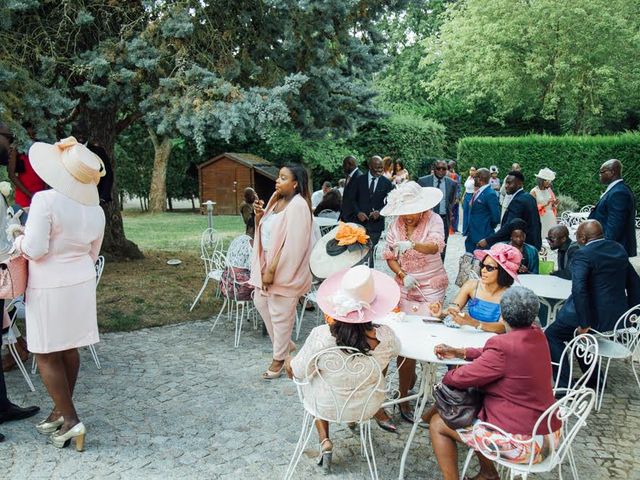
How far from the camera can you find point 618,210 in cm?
627

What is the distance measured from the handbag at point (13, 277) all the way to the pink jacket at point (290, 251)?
2.04 m

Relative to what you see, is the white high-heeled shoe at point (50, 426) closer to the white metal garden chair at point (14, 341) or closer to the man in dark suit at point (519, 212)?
the white metal garden chair at point (14, 341)

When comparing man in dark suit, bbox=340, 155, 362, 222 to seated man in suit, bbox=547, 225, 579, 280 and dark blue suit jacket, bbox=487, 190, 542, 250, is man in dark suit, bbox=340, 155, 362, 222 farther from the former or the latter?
seated man in suit, bbox=547, 225, 579, 280

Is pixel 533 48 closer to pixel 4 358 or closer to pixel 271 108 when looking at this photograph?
pixel 271 108

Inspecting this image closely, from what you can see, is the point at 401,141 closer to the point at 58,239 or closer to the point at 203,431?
the point at 203,431

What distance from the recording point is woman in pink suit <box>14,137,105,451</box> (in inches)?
145

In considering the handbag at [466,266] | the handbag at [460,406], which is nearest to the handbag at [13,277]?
the handbag at [460,406]

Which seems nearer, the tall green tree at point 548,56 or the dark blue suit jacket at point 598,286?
the dark blue suit jacket at point 598,286

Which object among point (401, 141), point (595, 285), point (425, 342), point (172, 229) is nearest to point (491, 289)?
point (425, 342)

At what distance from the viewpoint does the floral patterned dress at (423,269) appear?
475 centimetres

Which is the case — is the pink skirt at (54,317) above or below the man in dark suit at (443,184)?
below

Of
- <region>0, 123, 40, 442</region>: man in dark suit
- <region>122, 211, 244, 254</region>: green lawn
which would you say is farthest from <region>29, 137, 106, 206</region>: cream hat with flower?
<region>122, 211, 244, 254</region>: green lawn

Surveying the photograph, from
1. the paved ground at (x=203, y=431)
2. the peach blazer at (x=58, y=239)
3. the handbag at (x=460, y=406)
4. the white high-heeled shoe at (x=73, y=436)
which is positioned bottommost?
the paved ground at (x=203, y=431)

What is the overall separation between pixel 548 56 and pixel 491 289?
24911mm
